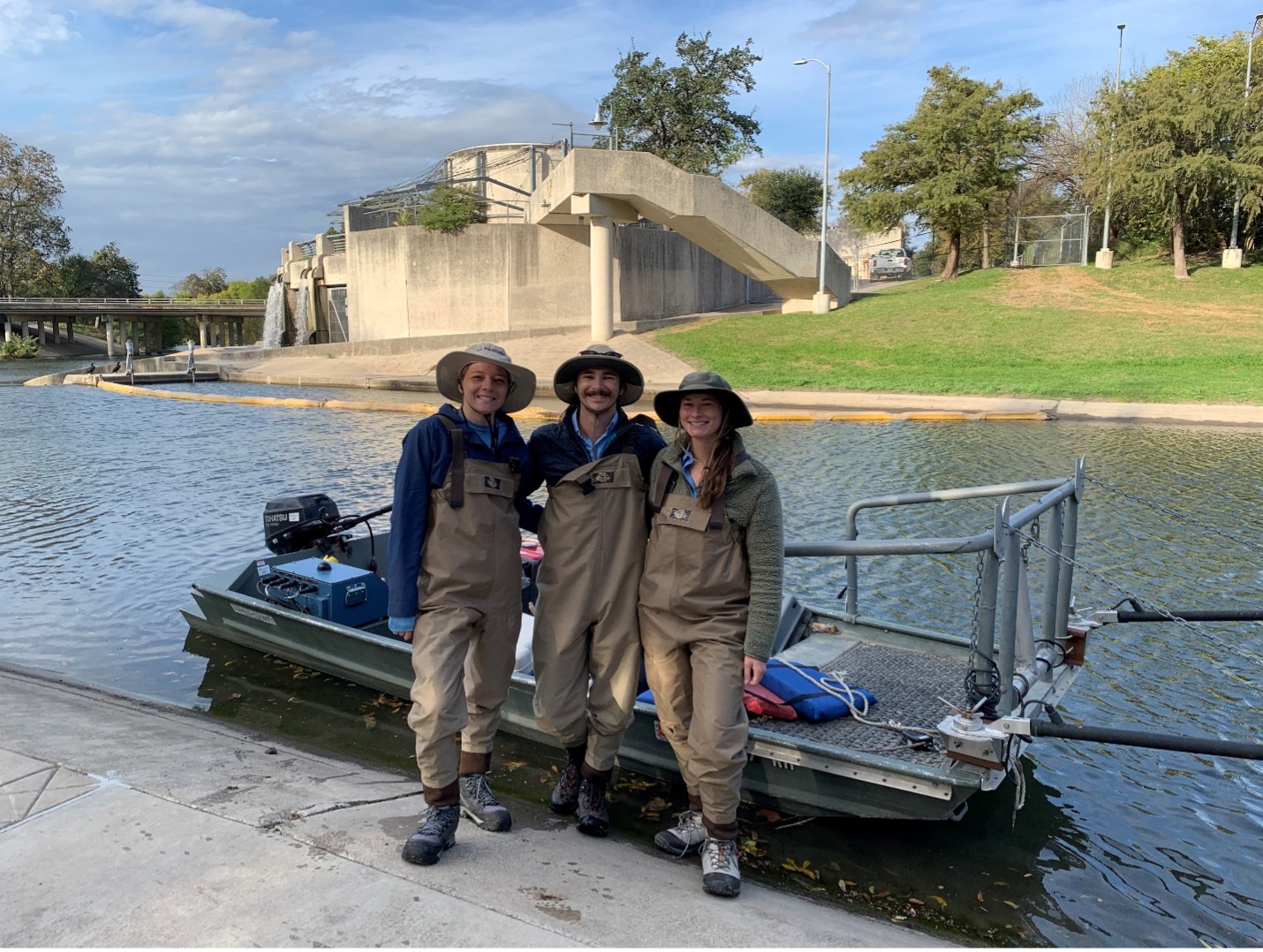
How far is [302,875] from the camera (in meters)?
3.67

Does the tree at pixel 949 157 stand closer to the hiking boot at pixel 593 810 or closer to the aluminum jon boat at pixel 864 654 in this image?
the aluminum jon boat at pixel 864 654

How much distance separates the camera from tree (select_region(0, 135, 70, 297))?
7481 centimetres

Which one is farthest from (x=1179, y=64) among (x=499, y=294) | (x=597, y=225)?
(x=499, y=294)

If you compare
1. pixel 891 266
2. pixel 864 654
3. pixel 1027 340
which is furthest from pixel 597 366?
pixel 891 266

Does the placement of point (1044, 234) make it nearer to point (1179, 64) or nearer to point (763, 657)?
point (1179, 64)

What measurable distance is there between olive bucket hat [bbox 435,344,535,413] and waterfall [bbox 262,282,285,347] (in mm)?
45592

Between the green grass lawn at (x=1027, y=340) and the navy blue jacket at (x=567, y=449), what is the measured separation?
21.1m

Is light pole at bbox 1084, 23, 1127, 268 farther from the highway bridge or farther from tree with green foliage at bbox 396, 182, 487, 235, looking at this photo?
the highway bridge

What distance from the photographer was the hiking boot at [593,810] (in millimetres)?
4594

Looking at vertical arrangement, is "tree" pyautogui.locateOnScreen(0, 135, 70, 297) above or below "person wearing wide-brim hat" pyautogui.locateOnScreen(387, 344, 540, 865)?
above

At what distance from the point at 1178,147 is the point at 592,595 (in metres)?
38.3

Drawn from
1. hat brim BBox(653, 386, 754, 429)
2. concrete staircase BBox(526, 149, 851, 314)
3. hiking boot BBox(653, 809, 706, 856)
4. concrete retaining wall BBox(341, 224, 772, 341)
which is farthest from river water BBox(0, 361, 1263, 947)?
concrete retaining wall BBox(341, 224, 772, 341)

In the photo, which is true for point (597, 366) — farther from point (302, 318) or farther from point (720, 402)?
point (302, 318)

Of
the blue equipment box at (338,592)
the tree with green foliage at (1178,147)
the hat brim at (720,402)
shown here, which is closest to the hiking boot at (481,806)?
the hat brim at (720,402)
